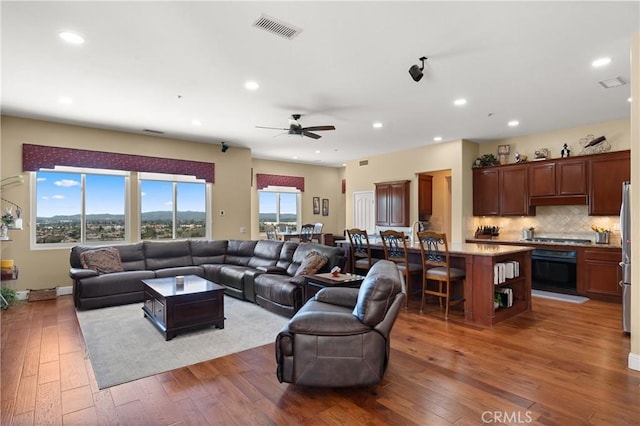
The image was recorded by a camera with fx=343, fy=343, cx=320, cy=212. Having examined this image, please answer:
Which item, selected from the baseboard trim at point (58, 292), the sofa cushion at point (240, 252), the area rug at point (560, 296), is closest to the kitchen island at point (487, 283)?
the area rug at point (560, 296)

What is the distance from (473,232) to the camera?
7602 millimetres

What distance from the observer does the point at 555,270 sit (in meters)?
5.98

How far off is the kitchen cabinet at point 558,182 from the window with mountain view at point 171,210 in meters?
6.87

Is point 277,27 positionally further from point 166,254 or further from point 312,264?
point 166,254

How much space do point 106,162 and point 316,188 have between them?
627 centimetres

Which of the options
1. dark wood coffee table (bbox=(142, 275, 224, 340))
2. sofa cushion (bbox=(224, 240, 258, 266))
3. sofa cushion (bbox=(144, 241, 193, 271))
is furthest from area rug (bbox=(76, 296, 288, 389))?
sofa cushion (bbox=(224, 240, 258, 266))

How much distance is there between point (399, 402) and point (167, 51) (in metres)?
3.72

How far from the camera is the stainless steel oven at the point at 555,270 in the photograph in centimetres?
582

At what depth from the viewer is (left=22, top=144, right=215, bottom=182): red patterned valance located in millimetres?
5730

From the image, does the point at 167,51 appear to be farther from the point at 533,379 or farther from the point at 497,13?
the point at 533,379

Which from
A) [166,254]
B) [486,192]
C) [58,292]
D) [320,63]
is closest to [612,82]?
[486,192]

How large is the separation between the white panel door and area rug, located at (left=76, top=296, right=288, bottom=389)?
497cm

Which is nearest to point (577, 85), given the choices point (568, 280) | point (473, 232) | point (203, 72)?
point (568, 280)

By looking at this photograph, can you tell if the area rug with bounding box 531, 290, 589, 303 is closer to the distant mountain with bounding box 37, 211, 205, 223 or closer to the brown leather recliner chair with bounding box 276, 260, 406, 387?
the brown leather recliner chair with bounding box 276, 260, 406, 387
